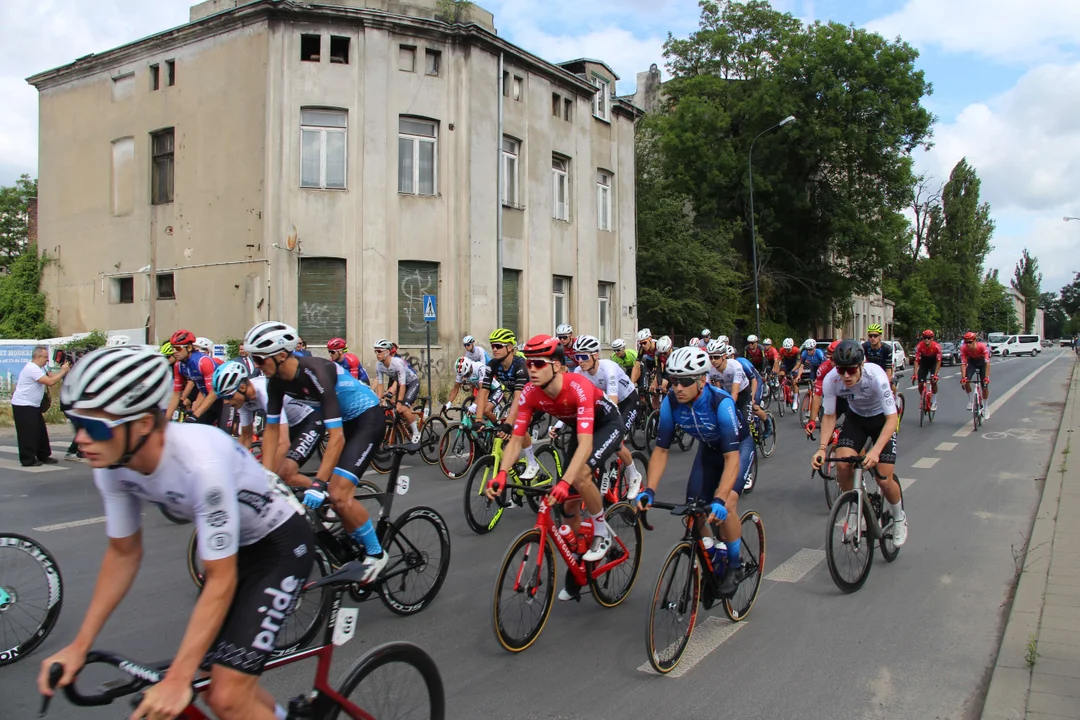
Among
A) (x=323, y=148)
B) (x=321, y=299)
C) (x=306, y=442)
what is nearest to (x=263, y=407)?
(x=306, y=442)

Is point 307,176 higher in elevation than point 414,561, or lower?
higher

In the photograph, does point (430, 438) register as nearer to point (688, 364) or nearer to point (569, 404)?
point (569, 404)

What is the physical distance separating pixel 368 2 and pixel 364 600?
67.8 feet

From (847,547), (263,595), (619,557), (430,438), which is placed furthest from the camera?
(430,438)

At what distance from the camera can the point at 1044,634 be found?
16.2 ft

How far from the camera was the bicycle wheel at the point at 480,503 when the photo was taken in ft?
25.7

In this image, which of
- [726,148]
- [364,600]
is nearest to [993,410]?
[364,600]

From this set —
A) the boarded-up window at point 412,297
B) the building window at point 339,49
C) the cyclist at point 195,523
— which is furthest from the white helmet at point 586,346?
the building window at point 339,49

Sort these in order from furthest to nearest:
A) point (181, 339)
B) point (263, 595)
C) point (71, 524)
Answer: point (181, 339) → point (71, 524) → point (263, 595)

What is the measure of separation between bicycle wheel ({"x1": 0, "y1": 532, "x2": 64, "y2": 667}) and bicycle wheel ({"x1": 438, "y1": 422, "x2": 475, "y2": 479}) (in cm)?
632

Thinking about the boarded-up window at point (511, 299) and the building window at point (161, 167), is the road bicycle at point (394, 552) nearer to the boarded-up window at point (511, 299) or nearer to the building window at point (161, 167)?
the boarded-up window at point (511, 299)

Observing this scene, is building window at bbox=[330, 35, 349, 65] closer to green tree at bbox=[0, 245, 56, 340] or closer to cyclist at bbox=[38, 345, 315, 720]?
green tree at bbox=[0, 245, 56, 340]

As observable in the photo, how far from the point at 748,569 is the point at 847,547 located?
115 cm

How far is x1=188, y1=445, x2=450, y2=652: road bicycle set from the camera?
5.04 metres
